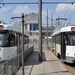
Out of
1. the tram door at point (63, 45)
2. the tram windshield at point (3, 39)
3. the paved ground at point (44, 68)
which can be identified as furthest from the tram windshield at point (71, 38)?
the tram windshield at point (3, 39)

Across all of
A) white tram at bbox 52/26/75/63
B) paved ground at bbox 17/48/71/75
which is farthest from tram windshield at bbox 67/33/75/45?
paved ground at bbox 17/48/71/75

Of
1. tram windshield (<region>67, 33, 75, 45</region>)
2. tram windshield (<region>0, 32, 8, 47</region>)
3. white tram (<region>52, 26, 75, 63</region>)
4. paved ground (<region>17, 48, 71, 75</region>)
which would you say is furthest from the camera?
tram windshield (<region>67, 33, 75, 45</region>)

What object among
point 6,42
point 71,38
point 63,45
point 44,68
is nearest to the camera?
point 6,42

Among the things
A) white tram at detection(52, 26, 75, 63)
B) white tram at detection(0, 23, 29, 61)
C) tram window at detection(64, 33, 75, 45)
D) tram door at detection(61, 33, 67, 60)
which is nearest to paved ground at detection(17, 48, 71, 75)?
tram door at detection(61, 33, 67, 60)

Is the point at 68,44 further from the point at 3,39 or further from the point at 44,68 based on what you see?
the point at 3,39

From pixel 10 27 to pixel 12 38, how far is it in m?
0.77

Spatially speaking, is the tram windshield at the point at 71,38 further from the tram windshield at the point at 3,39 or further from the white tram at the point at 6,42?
the tram windshield at the point at 3,39

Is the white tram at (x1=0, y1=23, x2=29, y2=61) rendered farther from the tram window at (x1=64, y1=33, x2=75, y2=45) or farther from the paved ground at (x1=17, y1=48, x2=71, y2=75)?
the tram window at (x1=64, y1=33, x2=75, y2=45)

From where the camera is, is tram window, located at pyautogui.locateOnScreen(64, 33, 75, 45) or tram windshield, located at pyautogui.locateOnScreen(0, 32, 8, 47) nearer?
tram windshield, located at pyautogui.locateOnScreen(0, 32, 8, 47)

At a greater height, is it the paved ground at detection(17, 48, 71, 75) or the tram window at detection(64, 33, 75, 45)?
the tram window at detection(64, 33, 75, 45)

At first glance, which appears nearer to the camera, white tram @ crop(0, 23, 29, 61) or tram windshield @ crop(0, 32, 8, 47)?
white tram @ crop(0, 23, 29, 61)

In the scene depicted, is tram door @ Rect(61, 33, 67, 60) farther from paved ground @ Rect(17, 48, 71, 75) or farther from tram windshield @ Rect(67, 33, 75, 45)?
paved ground @ Rect(17, 48, 71, 75)

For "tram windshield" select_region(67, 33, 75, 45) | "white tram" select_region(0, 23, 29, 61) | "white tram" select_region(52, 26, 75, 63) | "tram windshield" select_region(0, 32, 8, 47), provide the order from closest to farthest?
"white tram" select_region(0, 23, 29, 61), "tram windshield" select_region(0, 32, 8, 47), "white tram" select_region(52, 26, 75, 63), "tram windshield" select_region(67, 33, 75, 45)

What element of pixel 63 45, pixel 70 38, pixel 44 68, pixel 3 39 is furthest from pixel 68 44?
pixel 3 39
